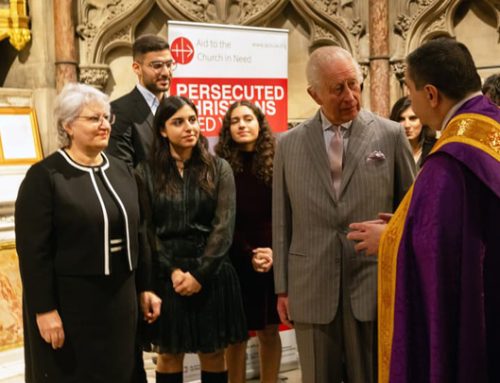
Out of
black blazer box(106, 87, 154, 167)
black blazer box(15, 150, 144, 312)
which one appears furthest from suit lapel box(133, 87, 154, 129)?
black blazer box(15, 150, 144, 312)

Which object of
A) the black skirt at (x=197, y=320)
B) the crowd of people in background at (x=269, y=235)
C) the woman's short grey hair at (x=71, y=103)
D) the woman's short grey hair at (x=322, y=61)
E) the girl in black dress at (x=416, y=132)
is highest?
the woman's short grey hair at (x=322, y=61)

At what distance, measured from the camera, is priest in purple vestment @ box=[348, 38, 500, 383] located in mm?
1734

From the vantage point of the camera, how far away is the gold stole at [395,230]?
1758mm

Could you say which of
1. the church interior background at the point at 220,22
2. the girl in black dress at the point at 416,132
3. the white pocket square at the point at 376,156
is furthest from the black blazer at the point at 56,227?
the church interior background at the point at 220,22

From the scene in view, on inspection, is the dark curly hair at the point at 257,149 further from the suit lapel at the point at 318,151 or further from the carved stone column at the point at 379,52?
the carved stone column at the point at 379,52

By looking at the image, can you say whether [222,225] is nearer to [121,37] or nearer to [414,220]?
[414,220]

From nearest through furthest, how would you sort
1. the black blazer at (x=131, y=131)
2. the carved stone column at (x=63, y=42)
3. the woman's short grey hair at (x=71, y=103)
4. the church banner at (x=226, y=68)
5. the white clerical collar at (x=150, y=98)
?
the woman's short grey hair at (x=71, y=103)
the black blazer at (x=131, y=131)
the white clerical collar at (x=150, y=98)
the church banner at (x=226, y=68)
the carved stone column at (x=63, y=42)

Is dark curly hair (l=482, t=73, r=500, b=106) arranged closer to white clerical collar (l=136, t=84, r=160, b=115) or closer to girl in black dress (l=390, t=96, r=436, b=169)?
girl in black dress (l=390, t=96, r=436, b=169)

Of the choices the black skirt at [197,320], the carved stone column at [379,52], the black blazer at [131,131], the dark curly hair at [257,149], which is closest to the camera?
the black skirt at [197,320]

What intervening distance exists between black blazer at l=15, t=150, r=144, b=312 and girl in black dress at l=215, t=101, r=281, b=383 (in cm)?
91

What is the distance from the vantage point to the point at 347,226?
2.30 meters

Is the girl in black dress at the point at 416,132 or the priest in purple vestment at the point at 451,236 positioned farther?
the girl in black dress at the point at 416,132

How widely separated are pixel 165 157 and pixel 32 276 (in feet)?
2.43

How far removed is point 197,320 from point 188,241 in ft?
1.00
